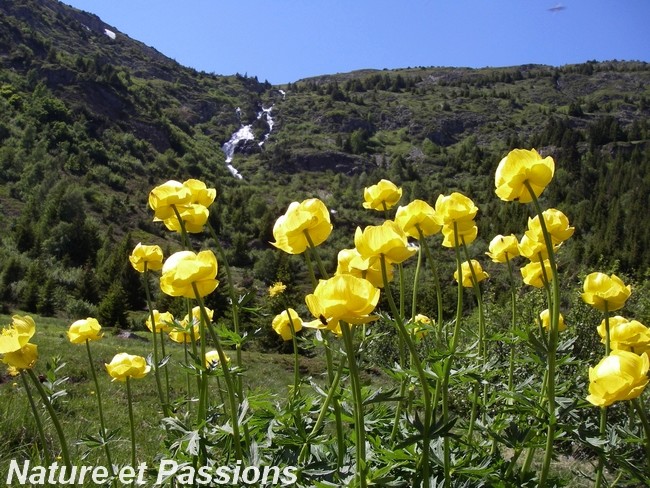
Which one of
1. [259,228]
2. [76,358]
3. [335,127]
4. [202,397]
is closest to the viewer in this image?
[202,397]

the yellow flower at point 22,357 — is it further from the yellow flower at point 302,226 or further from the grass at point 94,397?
the yellow flower at point 302,226

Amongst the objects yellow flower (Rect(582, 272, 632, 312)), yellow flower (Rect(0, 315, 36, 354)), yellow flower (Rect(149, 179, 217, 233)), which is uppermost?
yellow flower (Rect(149, 179, 217, 233))

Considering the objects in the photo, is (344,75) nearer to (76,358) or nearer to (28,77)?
(28,77)

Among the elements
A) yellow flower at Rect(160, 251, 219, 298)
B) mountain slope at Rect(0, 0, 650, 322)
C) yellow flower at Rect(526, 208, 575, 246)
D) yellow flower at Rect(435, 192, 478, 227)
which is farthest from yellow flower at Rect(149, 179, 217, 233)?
mountain slope at Rect(0, 0, 650, 322)

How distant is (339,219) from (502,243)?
4562 cm

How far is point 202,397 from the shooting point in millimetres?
1277

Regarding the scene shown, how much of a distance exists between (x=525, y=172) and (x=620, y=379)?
51cm

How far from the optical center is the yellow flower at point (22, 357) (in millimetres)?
1281

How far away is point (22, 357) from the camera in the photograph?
51.4 inches

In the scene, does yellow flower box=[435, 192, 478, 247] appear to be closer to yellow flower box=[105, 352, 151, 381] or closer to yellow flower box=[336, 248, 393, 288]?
yellow flower box=[336, 248, 393, 288]

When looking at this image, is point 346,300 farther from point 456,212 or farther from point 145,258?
point 145,258

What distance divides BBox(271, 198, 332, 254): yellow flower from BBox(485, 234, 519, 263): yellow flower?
95cm

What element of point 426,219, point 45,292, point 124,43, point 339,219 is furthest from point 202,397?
point 124,43

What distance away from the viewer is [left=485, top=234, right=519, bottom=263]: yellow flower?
1.92m
